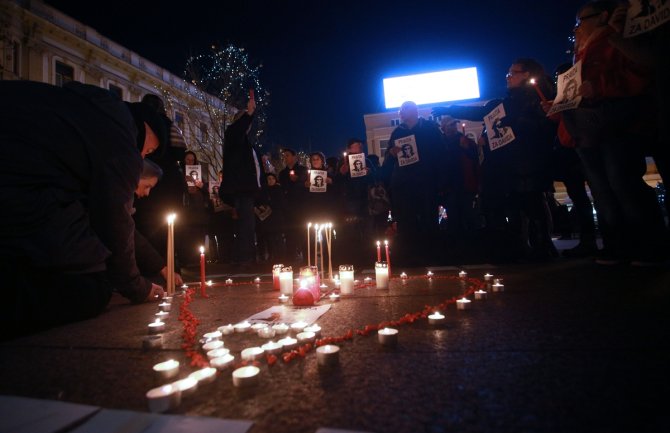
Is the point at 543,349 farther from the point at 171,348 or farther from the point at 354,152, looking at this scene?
the point at 354,152

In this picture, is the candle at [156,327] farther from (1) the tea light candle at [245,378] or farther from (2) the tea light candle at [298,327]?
(1) the tea light candle at [245,378]

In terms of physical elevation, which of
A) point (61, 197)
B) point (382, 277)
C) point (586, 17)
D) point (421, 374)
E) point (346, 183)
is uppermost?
point (586, 17)

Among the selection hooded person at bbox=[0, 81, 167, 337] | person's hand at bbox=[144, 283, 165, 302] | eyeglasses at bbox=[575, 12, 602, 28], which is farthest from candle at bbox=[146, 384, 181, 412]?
eyeglasses at bbox=[575, 12, 602, 28]

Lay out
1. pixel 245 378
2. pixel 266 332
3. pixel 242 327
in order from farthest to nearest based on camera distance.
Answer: pixel 242 327 → pixel 266 332 → pixel 245 378

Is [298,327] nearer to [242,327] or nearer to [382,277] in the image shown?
[242,327]

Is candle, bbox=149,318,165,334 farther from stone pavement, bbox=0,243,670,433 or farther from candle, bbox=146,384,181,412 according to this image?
candle, bbox=146,384,181,412

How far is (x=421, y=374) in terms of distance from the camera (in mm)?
1191

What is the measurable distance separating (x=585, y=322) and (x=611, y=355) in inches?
19.0

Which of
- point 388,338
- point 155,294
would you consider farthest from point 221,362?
point 155,294

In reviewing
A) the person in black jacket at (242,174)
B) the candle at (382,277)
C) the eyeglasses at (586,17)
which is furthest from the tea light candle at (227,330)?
the eyeglasses at (586,17)

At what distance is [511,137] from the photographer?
4496 mm

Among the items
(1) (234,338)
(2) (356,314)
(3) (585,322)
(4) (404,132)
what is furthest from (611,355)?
(4) (404,132)

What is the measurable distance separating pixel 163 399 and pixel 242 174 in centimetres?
466

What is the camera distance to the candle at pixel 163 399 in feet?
3.31
